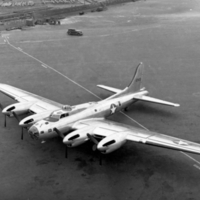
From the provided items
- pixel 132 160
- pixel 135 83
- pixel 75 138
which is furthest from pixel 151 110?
pixel 75 138

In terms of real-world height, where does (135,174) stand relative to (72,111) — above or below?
below

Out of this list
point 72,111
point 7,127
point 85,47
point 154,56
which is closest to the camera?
point 72,111

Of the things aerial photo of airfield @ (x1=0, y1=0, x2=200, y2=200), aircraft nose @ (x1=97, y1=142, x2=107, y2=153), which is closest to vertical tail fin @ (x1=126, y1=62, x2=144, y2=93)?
aerial photo of airfield @ (x1=0, y1=0, x2=200, y2=200)

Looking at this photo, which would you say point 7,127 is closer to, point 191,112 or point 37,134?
point 37,134

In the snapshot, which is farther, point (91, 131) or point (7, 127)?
point (7, 127)

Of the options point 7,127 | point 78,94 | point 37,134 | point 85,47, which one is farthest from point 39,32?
point 37,134

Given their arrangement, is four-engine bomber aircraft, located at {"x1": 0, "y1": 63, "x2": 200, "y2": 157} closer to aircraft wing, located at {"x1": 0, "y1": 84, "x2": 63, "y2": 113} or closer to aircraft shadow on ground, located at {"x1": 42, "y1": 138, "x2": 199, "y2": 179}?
aircraft wing, located at {"x1": 0, "y1": 84, "x2": 63, "y2": 113}

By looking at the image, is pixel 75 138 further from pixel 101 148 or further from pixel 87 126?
pixel 101 148
